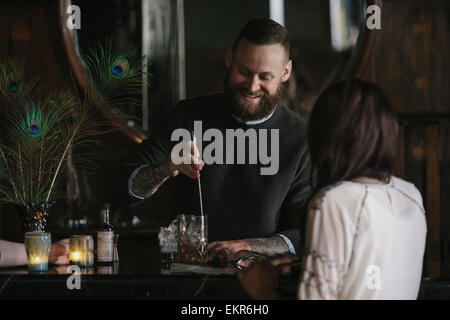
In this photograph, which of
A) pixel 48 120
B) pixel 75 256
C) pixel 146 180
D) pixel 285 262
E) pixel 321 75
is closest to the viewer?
pixel 285 262

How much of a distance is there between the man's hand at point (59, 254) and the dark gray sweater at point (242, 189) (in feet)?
1.53

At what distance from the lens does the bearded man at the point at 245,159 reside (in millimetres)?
2439

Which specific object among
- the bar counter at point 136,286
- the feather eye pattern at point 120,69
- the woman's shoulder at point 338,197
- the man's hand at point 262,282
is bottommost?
the bar counter at point 136,286

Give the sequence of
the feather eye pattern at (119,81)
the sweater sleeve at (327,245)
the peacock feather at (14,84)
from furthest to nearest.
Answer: the feather eye pattern at (119,81), the peacock feather at (14,84), the sweater sleeve at (327,245)

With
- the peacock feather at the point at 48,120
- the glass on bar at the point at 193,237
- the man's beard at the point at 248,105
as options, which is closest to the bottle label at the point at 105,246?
the glass on bar at the point at 193,237

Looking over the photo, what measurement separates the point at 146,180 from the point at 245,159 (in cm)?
46

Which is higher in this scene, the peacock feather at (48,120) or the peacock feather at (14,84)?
the peacock feather at (14,84)

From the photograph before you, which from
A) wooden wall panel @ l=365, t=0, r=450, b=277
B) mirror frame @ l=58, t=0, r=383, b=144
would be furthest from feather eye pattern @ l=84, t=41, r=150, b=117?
wooden wall panel @ l=365, t=0, r=450, b=277

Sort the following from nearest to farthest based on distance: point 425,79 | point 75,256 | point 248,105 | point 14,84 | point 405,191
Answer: point 405,191
point 75,256
point 248,105
point 14,84
point 425,79

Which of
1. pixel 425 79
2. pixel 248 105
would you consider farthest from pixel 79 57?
pixel 425 79

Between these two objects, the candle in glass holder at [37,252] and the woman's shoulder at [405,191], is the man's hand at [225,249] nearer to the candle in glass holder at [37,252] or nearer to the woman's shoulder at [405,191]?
the candle in glass holder at [37,252]

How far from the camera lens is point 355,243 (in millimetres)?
1237

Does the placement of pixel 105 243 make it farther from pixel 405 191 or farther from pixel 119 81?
pixel 119 81

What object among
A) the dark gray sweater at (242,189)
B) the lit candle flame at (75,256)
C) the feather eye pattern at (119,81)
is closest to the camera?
the lit candle flame at (75,256)
